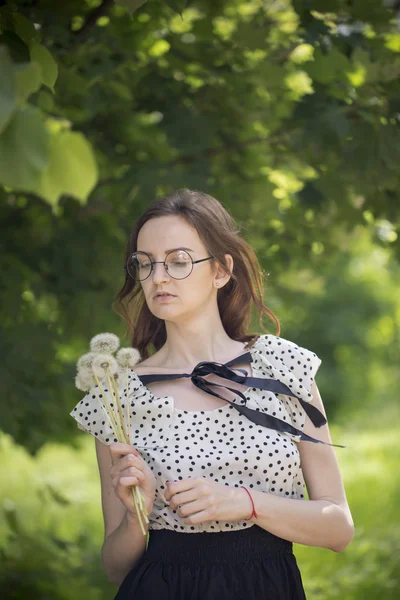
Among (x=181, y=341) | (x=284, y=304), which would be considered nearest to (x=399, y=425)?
(x=284, y=304)

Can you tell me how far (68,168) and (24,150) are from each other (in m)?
0.05

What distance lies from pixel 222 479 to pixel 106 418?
304 millimetres

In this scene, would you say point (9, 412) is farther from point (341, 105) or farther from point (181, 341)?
point (341, 105)

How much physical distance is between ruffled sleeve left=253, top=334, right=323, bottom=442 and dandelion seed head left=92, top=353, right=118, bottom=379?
0.34 meters

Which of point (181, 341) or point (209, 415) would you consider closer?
point (209, 415)

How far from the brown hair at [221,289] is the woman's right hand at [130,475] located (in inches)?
18.3

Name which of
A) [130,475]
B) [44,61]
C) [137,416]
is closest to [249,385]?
[137,416]

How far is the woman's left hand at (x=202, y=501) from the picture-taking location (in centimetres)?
167

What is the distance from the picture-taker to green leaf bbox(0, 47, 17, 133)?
88cm

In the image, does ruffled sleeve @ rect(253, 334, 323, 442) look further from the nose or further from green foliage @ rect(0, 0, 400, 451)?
green foliage @ rect(0, 0, 400, 451)

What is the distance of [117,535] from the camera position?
6.11ft

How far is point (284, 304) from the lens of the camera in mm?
4207

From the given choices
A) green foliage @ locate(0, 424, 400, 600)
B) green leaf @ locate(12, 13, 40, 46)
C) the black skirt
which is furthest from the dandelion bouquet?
green foliage @ locate(0, 424, 400, 600)

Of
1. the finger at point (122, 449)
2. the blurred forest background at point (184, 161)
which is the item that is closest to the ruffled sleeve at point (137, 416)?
the finger at point (122, 449)
